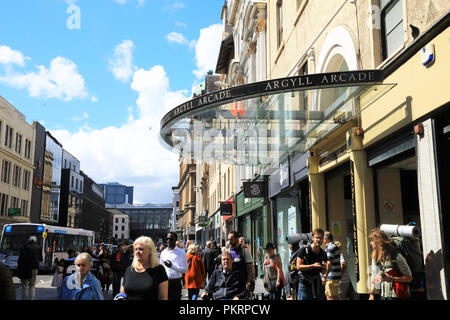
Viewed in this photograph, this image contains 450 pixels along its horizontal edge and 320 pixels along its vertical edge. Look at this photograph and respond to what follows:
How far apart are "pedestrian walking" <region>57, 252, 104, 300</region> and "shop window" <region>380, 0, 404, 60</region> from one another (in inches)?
283

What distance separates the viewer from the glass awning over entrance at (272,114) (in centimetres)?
912

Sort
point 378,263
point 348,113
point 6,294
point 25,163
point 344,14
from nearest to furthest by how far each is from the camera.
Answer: point 6,294
point 378,263
point 348,113
point 344,14
point 25,163

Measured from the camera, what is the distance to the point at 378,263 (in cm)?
712

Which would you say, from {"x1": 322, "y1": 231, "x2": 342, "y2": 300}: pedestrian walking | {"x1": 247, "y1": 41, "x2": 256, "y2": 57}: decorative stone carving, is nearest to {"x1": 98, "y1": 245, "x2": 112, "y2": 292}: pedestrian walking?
{"x1": 322, "y1": 231, "x2": 342, "y2": 300}: pedestrian walking

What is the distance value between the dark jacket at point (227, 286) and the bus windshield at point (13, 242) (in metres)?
23.6

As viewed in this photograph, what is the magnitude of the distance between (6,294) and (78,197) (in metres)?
87.6

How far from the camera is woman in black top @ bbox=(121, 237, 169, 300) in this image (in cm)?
492

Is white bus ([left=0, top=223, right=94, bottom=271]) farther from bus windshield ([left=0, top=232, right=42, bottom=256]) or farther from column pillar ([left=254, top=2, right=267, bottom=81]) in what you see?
column pillar ([left=254, top=2, right=267, bottom=81])

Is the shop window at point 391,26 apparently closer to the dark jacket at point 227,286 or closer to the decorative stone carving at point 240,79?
the dark jacket at point 227,286

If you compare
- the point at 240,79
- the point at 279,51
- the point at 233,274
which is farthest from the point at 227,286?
the point at 240,79

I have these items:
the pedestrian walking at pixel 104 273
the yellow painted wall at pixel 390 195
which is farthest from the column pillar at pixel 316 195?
the pedestrian walking at pixel 104 273

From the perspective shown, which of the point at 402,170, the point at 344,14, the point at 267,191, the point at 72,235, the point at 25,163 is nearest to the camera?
the point at 402,170
